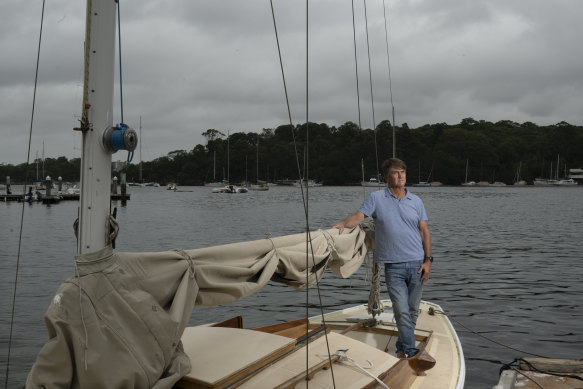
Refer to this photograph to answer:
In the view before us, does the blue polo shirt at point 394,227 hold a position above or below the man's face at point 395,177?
below

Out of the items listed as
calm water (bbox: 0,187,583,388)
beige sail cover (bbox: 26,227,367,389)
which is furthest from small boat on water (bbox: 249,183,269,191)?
beige sail cover (bbox: 26,227,367,389)

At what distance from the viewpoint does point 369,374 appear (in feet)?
13.7

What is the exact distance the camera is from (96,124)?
327 centimetres

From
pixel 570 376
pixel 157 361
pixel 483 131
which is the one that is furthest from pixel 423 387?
pixel 483 131

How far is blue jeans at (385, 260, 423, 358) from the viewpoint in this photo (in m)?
5.46

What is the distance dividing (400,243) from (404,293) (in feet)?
1.77

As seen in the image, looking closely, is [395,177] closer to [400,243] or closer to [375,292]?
[400,243]

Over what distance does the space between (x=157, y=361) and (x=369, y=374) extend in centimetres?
183

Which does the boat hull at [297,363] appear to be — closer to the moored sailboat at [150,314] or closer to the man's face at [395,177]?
the moored sailboat at [150,314]

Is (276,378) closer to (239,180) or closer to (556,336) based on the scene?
(556,336)

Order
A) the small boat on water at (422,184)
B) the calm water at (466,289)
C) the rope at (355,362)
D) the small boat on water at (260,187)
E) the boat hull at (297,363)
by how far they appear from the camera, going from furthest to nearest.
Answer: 1. the small boat on water at (422,184)
2. the small boat on water at (260,187)
3. the calm water at (466,289)
4. the rope at (355,362)
5. the boat hull at (297,363)

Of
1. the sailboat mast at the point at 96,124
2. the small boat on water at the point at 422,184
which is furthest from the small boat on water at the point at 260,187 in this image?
the sailboat mast at the point at 96,124

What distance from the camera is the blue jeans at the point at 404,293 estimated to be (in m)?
5.46

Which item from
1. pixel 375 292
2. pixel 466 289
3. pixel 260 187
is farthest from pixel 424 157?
pixel 375 292
